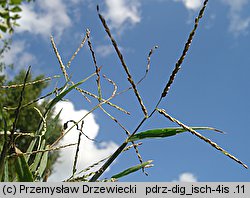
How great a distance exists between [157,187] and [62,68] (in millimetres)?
460

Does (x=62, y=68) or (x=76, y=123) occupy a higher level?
(x=62, y=68)

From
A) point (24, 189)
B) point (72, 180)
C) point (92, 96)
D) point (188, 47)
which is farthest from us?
point (92, 96)

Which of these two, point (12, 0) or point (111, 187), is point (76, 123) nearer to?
point (111, 187)

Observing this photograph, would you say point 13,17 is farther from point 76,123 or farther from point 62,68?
point 76,123

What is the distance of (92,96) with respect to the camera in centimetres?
122

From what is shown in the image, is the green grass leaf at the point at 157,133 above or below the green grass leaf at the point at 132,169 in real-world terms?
above

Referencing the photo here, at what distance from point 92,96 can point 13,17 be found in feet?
1.04

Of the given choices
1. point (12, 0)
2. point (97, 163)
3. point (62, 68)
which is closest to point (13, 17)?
point (12, 0)

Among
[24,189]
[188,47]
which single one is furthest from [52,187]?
[188,47]

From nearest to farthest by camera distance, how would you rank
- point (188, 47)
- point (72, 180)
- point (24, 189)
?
point (188, 47)
point (24, 189)
point (72, 180)

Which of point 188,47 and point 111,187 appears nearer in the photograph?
point 188,47

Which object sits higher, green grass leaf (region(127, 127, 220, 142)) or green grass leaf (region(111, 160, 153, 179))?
green grass leaf (region(127, 127, 220, 142))

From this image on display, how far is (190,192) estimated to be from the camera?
1.06 meters

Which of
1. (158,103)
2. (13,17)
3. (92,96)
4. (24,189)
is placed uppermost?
(13,17)
